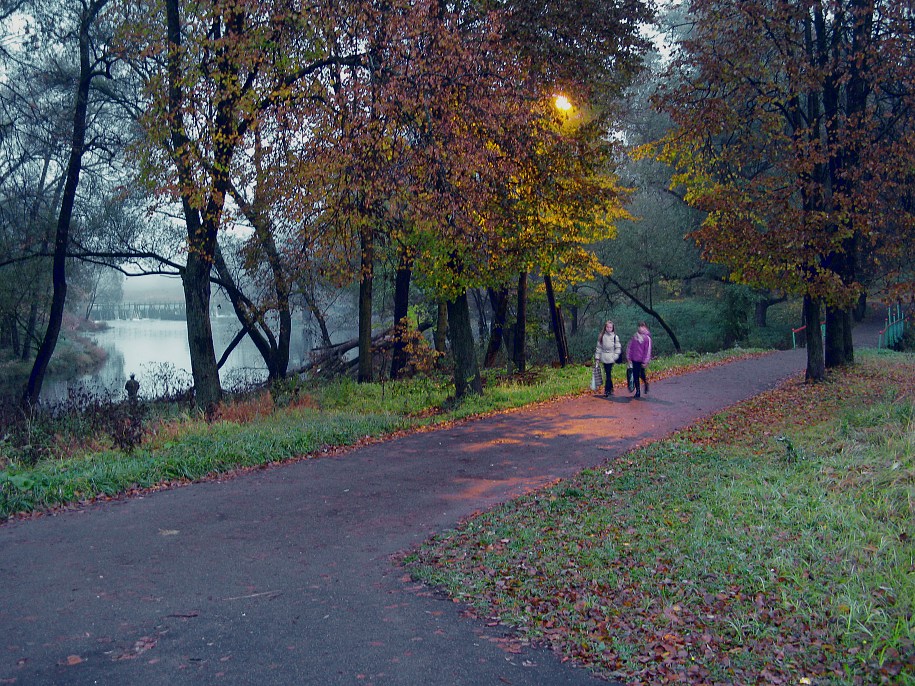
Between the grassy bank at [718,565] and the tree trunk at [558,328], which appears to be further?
the tree trunk at [558,328]

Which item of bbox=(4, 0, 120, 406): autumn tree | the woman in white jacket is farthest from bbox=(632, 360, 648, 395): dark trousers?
bbox=(4, 0, 120, 406): autumn tree

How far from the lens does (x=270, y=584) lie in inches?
238

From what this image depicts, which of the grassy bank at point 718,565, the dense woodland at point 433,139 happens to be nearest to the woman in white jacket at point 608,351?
the dense woodland at point 433,139

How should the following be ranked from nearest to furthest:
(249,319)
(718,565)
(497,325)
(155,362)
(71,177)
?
(718,565) < (71,177) < (249,319) < (497,325) < (155,362)

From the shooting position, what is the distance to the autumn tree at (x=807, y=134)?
14.3m

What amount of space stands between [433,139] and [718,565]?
848 cm

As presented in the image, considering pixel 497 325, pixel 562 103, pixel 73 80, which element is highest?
pixel 73 80

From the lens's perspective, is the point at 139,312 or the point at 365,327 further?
the point at 139,312

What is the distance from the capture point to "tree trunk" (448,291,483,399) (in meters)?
16.0

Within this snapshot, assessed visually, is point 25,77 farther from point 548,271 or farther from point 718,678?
point 718,678

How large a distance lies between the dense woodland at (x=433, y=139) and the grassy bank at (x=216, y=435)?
126 centimetres

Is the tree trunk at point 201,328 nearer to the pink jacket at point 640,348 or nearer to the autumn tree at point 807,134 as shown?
the pink jacket at point 640,348

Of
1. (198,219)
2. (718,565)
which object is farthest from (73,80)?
(718,565)

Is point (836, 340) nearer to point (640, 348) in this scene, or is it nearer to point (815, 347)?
point (815, 347)
